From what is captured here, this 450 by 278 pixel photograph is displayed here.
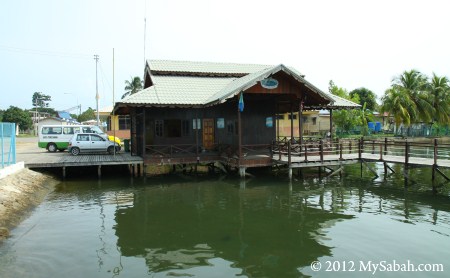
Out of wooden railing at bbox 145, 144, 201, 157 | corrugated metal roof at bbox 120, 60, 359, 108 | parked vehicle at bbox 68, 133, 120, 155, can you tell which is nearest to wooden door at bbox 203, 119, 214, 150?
wooden railing at bbox 145, 144, 201, 157

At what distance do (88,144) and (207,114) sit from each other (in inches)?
299

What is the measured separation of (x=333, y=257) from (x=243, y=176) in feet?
31.3

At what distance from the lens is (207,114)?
67.9 ft

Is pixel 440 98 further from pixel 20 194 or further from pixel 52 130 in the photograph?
pixel 20 194

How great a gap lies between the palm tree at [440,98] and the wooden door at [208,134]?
3004 centimetres

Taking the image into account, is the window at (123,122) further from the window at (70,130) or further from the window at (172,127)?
the window at (172,127)

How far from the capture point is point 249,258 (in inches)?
309

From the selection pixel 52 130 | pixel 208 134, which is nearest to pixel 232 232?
pixel 208 134

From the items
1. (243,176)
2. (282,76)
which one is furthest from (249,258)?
(282,76)

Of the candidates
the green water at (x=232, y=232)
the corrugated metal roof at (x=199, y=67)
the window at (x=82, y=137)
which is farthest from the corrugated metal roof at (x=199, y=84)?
the window at (x=82, y=137)

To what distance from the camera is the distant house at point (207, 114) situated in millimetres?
17391

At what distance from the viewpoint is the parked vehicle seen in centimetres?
2130

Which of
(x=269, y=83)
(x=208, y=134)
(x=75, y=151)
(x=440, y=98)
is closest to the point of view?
(x=269, y=83)

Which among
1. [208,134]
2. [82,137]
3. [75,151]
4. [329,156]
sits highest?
[208,134]
